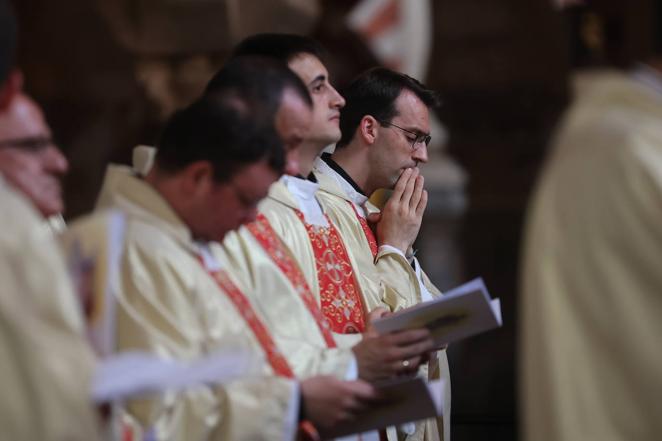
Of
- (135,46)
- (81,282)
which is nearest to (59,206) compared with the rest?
(81,282)

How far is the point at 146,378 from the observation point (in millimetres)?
2557

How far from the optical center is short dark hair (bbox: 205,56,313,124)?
3.30m

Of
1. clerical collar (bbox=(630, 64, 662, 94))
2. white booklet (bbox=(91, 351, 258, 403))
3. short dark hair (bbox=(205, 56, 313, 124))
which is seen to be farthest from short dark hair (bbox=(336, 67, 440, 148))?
white booklet (bbox=(91, 351, 258, 403))

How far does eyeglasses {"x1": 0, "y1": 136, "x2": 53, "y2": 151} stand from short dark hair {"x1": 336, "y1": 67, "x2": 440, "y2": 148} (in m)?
1.94

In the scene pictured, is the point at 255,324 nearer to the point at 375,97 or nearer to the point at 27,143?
the point at 27,143

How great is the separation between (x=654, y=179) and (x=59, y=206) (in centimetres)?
134

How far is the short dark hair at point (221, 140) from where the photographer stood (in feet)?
10.5

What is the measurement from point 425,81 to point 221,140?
172 inches

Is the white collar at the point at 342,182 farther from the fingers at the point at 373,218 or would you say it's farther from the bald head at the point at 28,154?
the bald head at the point at 28,154

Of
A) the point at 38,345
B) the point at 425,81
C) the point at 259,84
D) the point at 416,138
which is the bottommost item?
the point at 425,81

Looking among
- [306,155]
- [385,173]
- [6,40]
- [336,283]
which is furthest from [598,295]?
[385,173]

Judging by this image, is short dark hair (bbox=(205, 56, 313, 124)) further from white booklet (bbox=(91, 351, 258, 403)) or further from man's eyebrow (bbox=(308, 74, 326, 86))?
white booklet (bbox=(91, 351, 258, 403))

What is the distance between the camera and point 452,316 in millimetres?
3568

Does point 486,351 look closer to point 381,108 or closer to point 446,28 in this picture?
point 446,28
